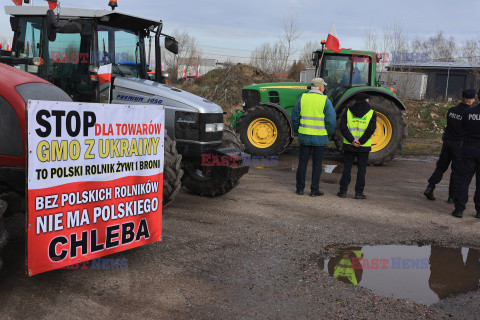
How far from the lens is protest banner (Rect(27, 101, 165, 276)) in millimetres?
3285

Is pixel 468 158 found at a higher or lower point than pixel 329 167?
higher

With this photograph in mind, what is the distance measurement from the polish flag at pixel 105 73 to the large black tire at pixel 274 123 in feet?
18.9

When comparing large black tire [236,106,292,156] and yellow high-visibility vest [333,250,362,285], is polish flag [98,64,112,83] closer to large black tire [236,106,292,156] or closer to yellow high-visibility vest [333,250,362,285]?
yellow high-visibility vest [333,250,362,285]

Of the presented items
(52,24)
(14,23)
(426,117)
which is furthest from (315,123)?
(426,117)

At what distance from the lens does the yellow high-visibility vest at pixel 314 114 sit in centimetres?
724

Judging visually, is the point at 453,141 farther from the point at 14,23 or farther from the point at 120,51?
the point at 14,23

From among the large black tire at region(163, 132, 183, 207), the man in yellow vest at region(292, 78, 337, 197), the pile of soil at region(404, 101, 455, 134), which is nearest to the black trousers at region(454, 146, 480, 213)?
the man in yellow vest at region(292, 78, 337, 197)

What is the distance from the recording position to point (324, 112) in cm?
725

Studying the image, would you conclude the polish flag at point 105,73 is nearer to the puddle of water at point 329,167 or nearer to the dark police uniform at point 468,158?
the dark police uniform at point 468,158

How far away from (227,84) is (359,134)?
17351mm

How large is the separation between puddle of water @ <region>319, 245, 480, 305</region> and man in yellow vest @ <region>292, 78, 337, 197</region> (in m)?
2.52

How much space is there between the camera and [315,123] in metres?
7.26

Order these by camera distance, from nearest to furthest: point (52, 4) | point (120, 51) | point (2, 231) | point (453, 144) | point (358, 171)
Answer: point (2, 231), point (52, 4), point (120, 51), point (453, 144), point (358, 171)

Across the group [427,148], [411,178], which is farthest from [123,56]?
[427,148]
